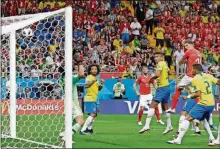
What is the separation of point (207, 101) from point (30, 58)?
7.43 metres

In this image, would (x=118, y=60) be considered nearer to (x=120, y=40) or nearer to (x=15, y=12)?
(x=120, y=40)

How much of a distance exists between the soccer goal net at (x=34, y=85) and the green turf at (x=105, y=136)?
0.07ft

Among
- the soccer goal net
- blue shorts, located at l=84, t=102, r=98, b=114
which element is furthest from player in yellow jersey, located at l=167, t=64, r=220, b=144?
blue shorts, located at l=84, t=102, r=98, b=114

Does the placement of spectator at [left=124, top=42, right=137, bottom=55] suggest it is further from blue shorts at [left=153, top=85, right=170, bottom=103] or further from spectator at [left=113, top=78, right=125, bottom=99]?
blue shorts at [left=153, top=85, right=170, bottom=103]

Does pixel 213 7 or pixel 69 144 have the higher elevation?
pixel 213 7

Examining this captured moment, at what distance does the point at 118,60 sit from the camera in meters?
28.6

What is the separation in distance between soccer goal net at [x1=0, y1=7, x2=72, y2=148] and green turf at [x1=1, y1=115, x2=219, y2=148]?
21mm

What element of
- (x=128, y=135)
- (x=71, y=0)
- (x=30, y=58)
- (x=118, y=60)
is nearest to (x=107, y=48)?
(x=118, y=60)

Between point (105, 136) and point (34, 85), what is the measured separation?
533cm

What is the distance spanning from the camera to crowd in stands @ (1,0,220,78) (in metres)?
28.8

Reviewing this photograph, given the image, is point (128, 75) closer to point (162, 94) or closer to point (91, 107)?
point (162, 94)

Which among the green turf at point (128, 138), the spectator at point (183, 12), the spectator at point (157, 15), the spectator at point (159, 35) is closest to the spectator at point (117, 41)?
the spectator at point (159, 35)

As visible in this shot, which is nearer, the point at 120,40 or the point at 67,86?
the point at 67,86

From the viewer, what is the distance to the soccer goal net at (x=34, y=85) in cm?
1121
